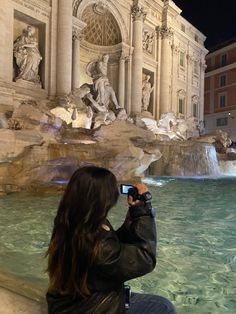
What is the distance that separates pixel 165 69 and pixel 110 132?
1395 cm

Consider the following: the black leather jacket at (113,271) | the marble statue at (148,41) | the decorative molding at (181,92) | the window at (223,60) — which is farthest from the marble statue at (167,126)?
the black leather jacket at (113,271)

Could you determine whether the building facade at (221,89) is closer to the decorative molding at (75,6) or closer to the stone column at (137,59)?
the stone column at (137,59)

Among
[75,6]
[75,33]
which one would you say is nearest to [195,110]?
[75,33]

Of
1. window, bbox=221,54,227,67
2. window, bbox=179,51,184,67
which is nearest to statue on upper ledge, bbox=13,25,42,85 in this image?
window, bbox=179,51,184,67

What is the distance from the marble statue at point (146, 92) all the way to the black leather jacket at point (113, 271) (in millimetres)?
21351

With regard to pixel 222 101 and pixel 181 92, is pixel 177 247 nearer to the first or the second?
pixel 181 92

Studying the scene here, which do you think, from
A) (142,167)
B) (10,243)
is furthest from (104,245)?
(142,167)

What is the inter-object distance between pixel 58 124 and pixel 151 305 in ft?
30.5

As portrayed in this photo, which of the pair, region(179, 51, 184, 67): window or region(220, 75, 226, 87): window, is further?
region(220, 75, 226, 87): window

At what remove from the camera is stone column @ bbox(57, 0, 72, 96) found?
50.6 ft

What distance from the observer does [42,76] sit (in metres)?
15.4

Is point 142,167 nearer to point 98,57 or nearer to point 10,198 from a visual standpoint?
point 10,198

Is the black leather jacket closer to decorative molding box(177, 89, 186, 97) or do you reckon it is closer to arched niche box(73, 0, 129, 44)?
arched niche box(73, 0, 129, 44)

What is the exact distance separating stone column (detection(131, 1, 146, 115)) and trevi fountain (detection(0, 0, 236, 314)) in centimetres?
6
